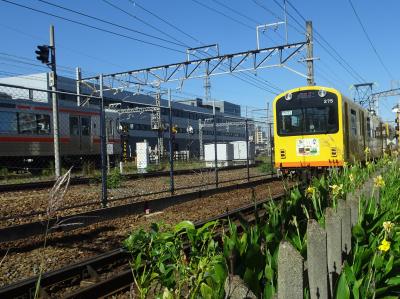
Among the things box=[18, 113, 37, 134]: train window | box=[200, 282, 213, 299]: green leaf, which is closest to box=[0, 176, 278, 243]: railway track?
box=[200, 282, 213, 299]: green leaf

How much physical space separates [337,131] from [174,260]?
11.6 meters

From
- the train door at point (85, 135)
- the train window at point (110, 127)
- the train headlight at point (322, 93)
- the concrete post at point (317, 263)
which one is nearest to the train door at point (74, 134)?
the train door at point (85, 135)

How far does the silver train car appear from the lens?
20.6 metres

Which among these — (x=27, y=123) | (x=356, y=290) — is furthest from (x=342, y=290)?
(x=27, y=123)

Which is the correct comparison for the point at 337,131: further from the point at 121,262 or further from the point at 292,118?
the point at 121,262

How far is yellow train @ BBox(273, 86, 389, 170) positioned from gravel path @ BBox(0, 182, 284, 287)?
4792mm

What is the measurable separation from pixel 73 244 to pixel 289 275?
5.30 meters

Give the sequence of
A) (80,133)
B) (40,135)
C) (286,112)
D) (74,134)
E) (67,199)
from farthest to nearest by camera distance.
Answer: (80,133) < (74,134) < (40,135) < (286,112) < (67,199)

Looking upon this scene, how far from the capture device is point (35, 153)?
21953 millimetres

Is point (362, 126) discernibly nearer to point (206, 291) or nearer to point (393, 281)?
point (393, 281)

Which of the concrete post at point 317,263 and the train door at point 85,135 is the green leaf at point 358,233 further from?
the train door at point 85,135

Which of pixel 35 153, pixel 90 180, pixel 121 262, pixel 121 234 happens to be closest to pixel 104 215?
pixel 121 234

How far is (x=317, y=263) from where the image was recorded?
2426 mm

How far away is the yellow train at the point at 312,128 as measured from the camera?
13.9m
